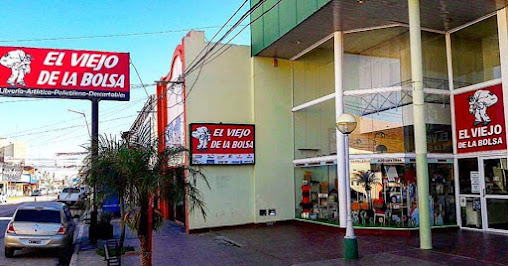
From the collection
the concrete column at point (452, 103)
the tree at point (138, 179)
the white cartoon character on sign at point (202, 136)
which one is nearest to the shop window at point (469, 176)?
the concrete column at point (452, 103)

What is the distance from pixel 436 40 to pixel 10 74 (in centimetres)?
1459

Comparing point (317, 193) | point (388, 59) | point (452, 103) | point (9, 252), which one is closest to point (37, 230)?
point (9, 252)

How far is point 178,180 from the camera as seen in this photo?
332 inches

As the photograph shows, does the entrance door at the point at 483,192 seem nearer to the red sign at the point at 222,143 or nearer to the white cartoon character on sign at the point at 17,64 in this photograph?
the red sign at the point at 222,143

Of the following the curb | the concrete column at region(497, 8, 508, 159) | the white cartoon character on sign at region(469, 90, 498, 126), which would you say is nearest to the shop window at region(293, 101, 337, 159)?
the white cartoon character on sign at region(469, 90, 498, 126)

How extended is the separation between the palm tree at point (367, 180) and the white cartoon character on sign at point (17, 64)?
38.8 ft

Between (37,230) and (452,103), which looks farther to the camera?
(452,103)

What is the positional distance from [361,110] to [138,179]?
9.01 meters

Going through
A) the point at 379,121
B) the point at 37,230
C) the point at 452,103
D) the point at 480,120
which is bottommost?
the point at 37,230

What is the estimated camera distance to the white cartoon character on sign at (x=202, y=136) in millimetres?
17219

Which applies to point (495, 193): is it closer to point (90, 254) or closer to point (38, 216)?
point (90, 254)

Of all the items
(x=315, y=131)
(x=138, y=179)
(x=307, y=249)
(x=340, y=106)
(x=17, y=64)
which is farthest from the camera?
(x=315, y=131)

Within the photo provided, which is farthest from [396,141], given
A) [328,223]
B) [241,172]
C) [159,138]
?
[159,138]

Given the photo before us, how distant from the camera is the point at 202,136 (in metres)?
17.3
